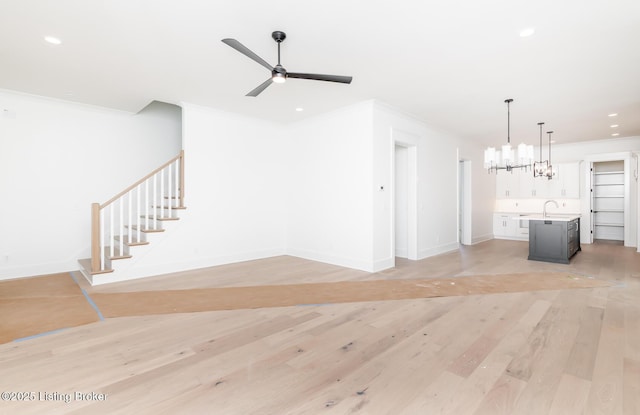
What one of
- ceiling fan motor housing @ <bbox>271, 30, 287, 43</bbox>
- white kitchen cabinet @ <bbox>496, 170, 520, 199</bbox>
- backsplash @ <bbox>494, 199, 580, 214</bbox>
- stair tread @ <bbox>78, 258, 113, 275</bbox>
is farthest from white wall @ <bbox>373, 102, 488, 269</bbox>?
stair tread @ <bbox>78, 258, 113, 275</bbox>

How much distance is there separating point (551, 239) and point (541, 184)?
12.6ft

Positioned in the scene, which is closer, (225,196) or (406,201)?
(225,196)

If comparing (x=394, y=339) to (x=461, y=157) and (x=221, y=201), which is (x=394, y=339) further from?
(x=461, y=157)

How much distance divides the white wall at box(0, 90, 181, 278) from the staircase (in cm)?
A: 42

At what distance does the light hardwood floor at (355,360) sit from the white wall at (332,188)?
201 centimetres

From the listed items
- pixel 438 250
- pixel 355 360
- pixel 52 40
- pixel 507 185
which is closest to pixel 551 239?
pixel 438 250

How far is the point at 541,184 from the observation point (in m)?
9.09

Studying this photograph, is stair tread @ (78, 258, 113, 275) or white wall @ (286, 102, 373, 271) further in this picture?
white wall @ (286, 102, 373, 271)

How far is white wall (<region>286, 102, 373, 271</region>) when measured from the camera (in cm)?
535

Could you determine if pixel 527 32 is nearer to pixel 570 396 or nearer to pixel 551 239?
pixel 570 396

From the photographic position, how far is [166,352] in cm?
250

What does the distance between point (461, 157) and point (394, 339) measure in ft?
21.2

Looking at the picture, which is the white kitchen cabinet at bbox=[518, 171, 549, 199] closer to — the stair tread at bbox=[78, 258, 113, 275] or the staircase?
the staircase

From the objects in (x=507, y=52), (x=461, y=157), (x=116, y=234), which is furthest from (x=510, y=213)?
(x=116, y=234)
